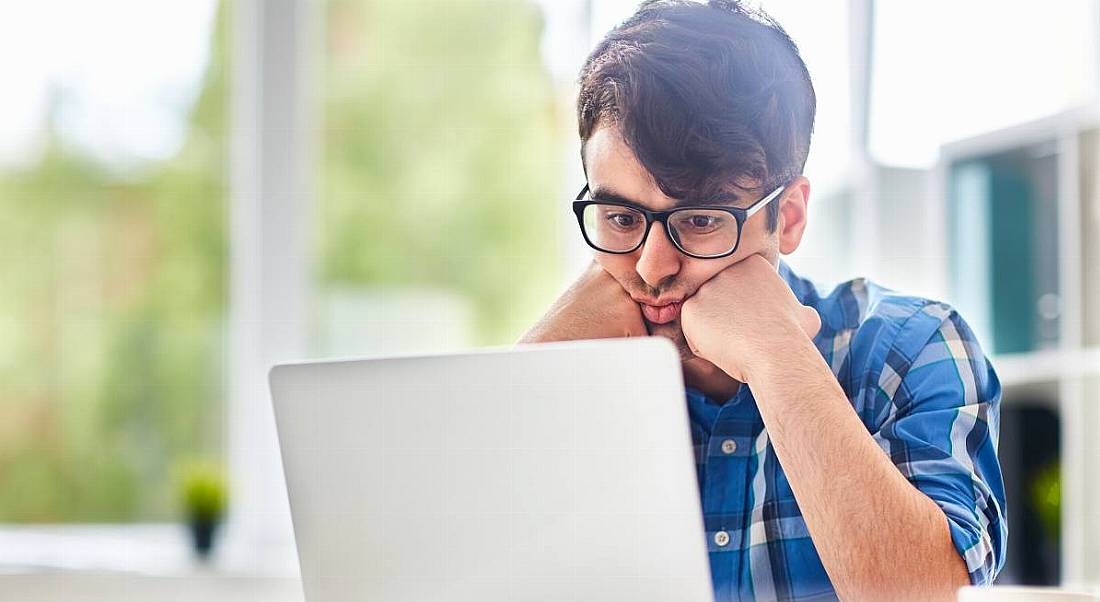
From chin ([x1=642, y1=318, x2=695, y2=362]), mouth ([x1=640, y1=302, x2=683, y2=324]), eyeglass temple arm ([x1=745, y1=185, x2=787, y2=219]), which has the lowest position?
chin ([x1=642, y1=318, x2=695, y2=362])

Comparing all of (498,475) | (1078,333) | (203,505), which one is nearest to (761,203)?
(498,475)

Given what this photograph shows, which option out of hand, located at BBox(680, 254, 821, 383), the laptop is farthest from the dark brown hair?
the laptop

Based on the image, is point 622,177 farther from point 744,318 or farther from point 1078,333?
point 1078,333

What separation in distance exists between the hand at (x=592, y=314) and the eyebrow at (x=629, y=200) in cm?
10

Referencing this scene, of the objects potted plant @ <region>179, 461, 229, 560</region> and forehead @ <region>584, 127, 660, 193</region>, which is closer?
forehead @ <region>584, 127, 660, 193</region>

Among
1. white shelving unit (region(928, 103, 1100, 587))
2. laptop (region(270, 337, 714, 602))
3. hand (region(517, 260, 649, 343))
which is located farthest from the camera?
white shelving unit (region(928, 103, 1100, 587))

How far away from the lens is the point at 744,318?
110 cm

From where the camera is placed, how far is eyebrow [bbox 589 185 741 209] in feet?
3.99

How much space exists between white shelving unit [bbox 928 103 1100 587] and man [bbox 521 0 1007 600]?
812mm

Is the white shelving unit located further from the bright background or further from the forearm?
the forearm

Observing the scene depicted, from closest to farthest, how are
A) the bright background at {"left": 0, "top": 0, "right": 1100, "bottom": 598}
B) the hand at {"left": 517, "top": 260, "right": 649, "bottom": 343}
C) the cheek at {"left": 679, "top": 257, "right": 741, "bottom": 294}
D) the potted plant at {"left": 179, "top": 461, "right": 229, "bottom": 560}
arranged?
the cheek at {"left": 679, "top": 257, "right": 741, "bottom": 294}
the hand at {"left": 517, "top": 260, "right": 649, "bottom": 343}
the potted plant at {"left": 179, "top": 461, "right": 229, "bottom": 560}
the bright background at {"left": 0, "top": 0, "right": 1100, "bottom": 598}

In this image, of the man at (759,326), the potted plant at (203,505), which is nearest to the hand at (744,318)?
the man at (759,326)

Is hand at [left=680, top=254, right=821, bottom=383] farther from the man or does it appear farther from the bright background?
the bright background

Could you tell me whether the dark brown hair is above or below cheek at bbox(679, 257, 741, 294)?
above
